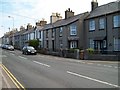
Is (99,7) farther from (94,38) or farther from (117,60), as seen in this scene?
(117,60)

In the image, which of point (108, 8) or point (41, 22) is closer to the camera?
point (108, 8)

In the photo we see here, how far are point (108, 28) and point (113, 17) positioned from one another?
6.24 ft

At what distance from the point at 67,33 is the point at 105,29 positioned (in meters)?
12.6

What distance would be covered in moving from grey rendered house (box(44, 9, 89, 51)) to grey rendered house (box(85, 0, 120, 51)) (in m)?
1.70

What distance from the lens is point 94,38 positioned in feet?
132

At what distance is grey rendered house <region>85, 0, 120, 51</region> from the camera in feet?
116

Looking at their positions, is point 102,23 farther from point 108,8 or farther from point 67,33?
point 67,33

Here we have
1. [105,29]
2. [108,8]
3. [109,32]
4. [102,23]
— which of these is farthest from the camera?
[108,8]

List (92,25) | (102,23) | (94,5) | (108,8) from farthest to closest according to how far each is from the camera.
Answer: (94,5), (92,25), (108,8), (102,23)

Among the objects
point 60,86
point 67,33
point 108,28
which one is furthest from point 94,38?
point 60,86

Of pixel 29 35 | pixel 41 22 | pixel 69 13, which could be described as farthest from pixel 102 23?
pixel 29 35

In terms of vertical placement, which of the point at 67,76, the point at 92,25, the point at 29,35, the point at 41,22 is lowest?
the point at 67,76

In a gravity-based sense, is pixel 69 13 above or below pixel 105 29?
above

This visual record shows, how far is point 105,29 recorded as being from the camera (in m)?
37.6
